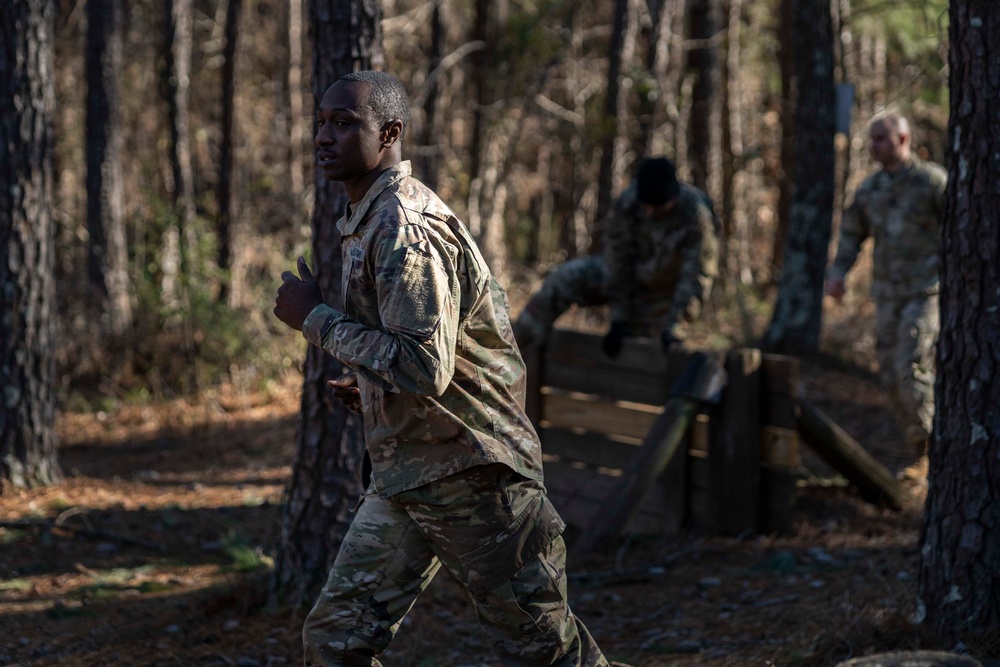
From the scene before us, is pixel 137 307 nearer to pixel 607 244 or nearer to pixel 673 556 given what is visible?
pixel 607 244

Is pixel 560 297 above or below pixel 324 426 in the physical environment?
above

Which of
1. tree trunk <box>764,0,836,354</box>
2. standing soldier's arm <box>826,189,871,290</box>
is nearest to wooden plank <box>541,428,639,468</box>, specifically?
standing soldier's arm <box>826,189,871,290</box>

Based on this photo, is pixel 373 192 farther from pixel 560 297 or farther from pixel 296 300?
pixel 560 297

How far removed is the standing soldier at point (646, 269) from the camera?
665cm

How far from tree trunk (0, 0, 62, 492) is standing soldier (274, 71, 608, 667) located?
444cm

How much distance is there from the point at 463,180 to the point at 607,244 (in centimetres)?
817

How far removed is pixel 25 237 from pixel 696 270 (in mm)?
4216

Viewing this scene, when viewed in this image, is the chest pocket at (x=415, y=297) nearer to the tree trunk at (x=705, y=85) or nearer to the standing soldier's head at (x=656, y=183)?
the standing soldier's head at (x=656, y=183)

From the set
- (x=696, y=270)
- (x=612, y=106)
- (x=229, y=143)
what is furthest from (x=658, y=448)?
(x=229, y=143)

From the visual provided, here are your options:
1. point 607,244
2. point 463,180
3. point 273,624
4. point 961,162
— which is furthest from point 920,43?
point 273,624

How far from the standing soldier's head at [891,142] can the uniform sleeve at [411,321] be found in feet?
15.2

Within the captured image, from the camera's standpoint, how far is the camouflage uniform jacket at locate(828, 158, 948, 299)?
6.66m

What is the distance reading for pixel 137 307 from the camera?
11164mm

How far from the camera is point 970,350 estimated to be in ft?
13.1
